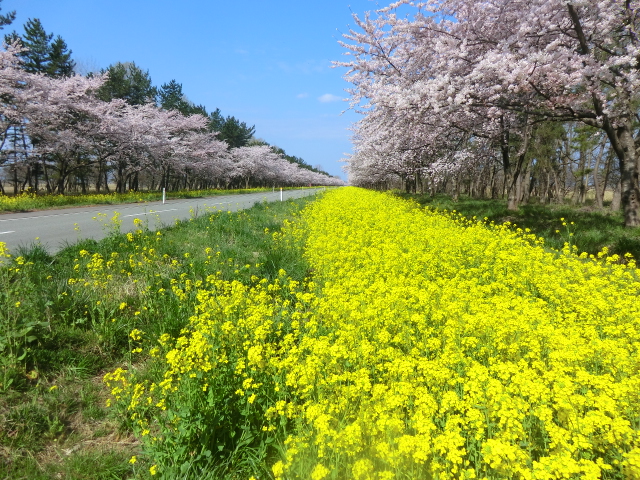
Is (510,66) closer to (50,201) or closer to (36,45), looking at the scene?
(50,201)

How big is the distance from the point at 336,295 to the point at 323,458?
7.18ft

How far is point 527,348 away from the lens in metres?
3.45

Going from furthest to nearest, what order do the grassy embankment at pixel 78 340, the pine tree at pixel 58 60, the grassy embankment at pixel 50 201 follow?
1. the pine tree at pixel 58 60
2. the grassy embankment at pixel 50 201
3. the grassy embankment at pixel 78 340

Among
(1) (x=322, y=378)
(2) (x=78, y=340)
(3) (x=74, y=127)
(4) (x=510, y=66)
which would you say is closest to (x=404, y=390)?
(1) (x=322, y=378)

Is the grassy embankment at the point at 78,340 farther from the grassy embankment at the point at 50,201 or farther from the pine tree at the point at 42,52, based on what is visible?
the pine tree at the point at 42,52

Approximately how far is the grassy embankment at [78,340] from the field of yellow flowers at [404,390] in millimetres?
260

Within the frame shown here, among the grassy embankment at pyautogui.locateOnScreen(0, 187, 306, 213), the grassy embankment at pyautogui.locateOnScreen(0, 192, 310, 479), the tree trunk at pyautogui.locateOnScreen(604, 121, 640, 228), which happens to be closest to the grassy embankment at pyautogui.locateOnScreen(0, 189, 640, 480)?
the grassy embankment at pyautogui.locateOnScreen(0, 192, 310, 479)

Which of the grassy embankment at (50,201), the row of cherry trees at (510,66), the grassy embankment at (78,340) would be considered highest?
the row of cherry trees at (510,66)

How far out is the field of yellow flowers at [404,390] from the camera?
213 centimetres

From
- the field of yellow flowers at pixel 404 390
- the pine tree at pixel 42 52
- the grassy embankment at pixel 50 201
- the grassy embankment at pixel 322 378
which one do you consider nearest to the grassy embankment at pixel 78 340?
the grassy embankment at pixel 322 378

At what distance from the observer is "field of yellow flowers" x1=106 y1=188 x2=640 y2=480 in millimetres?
2129

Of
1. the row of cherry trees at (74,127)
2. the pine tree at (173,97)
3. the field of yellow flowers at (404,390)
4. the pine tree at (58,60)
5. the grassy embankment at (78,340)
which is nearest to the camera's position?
the field of yellow flowers at (404,390)

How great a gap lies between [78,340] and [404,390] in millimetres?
3805

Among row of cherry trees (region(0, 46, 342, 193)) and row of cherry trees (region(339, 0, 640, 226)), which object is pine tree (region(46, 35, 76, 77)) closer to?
row of cherry trees (region(0, 46, 342, 193))
